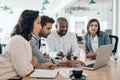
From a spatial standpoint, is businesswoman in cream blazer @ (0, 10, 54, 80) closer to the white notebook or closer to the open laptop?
the white notebook

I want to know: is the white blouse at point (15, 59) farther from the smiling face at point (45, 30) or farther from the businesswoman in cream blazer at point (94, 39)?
the businesswoman in cream blazer at point (94, 39)

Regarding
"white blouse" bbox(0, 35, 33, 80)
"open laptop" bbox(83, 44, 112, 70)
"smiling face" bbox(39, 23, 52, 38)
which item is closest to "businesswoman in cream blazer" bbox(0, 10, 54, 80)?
"white blouse" bbox(0, 35, 33, 80)

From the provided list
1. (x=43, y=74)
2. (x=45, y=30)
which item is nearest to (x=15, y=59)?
(x=43, y=74)

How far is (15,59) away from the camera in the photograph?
5.95 feet

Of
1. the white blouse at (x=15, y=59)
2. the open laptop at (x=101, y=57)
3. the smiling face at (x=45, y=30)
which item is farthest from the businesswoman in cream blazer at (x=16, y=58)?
the smiling face at (x=45, y=30)

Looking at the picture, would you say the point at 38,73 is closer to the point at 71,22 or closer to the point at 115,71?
the point at 115,71

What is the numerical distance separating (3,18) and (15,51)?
44.7 feet

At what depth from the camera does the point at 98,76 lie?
1.84 metres

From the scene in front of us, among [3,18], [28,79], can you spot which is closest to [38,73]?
[28,79]

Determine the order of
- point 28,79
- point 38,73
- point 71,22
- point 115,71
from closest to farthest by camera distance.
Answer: point 28,79 → point 38,73 → point 115,71 → point 71,22

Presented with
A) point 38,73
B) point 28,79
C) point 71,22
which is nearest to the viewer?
point 28,79

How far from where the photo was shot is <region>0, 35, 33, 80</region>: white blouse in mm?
1812

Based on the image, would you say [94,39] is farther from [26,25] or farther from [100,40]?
[26,25]

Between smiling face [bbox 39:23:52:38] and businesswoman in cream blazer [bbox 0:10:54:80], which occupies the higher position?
smiling face [bbox 39:23:52:38]
